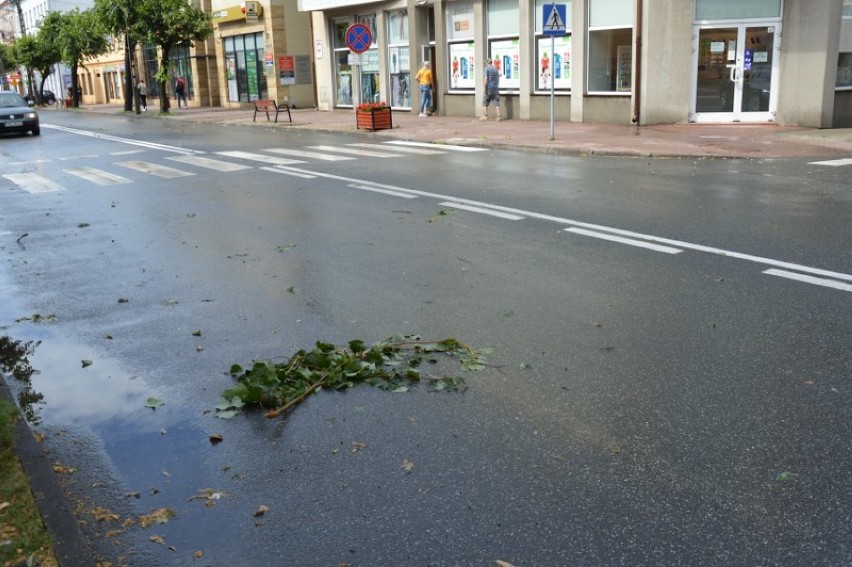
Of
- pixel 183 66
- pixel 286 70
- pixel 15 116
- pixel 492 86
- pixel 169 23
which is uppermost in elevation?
pixel 169 23

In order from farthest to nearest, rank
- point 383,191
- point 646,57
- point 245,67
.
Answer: point 245,67 < point 646,57 < point 383,191

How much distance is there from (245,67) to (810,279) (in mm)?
40703

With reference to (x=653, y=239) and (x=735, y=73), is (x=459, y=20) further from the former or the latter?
(x=653, y=239)

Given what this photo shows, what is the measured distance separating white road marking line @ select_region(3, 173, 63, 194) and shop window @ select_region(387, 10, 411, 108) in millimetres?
17521

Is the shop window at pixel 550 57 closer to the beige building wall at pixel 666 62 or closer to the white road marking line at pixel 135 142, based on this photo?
the beige building wall at pixel 666 62

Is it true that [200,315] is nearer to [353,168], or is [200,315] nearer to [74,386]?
[74,386]

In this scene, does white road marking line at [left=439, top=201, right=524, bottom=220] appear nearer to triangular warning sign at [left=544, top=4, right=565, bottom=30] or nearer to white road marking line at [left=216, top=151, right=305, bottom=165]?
white road marking line at [left=216, top=151, right=305, bottom=165]

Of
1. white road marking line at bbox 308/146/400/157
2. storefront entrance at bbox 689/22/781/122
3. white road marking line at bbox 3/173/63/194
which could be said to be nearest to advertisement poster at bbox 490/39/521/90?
storefront entrance at bbox 689/22/781/122

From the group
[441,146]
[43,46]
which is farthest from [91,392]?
[43,46]

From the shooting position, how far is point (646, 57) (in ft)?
71.4

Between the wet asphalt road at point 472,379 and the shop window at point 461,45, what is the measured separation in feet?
58.6

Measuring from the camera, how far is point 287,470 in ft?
13.3

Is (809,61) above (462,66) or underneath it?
underneath

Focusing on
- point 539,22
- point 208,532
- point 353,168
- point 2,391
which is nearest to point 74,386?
point 2,391
